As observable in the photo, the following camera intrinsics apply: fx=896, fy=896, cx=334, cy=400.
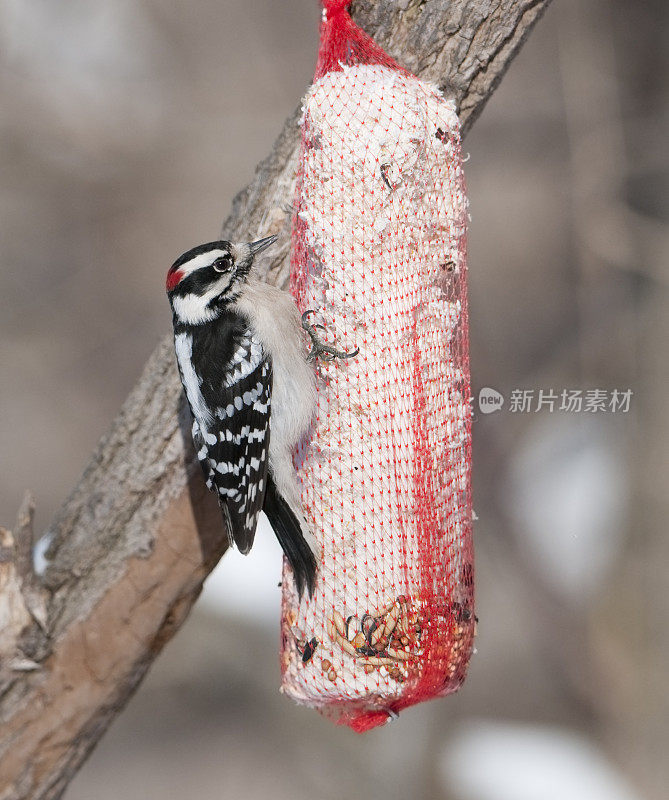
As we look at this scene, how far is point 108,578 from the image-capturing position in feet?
8.79

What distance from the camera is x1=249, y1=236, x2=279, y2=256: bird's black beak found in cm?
231

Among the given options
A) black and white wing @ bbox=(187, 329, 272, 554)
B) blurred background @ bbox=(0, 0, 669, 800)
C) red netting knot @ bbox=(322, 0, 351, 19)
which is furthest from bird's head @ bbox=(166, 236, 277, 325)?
blurred background @ bbox=(0, 0, 669, 800)

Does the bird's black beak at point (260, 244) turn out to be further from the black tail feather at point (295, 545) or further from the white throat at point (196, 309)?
the black tail feather at point (295, 545)

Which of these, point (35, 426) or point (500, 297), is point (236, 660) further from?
point (500, 297)

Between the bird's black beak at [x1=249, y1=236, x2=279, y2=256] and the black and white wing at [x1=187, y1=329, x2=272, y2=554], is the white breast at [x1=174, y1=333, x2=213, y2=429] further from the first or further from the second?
the bird's black beak at [x1=249, y1=236, x2=279, y2=256]

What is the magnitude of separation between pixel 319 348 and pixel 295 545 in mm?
491

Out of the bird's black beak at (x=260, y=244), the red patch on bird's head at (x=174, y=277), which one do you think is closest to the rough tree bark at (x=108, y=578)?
the bird's black beak at (x=260, y=244)

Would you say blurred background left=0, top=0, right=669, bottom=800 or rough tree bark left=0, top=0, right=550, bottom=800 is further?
blurred background left=0, top=0, right=669, bottom=800

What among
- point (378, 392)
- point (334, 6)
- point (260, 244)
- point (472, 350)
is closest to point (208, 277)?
point (260, 244)

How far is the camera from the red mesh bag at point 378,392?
211 centimetres

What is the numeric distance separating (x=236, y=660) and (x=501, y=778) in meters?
1.89

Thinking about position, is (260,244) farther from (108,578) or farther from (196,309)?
(108,578)

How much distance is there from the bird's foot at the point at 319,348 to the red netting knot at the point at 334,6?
28.4 inches

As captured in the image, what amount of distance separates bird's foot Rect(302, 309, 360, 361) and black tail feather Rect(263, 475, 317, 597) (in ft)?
1.24
